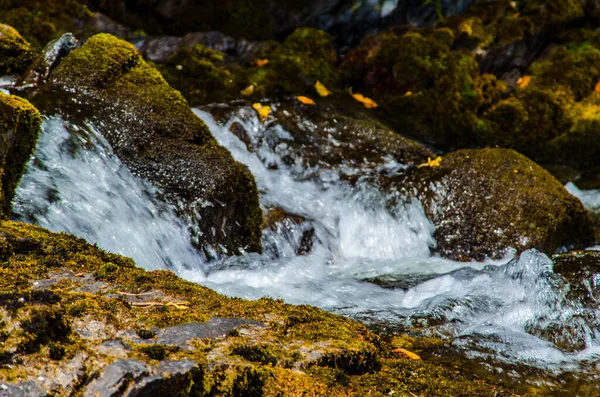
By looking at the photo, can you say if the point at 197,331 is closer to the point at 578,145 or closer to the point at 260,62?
the point at 260,62

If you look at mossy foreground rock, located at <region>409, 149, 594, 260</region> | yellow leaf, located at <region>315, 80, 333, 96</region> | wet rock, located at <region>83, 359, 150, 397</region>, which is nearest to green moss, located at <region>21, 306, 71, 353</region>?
wet rock, located at <region>83, 359, 150, 397</region>

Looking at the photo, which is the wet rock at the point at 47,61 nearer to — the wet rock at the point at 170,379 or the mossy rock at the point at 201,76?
the mossy rock at the point at 201,76

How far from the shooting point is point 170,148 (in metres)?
5.91

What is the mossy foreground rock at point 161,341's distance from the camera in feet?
6.28

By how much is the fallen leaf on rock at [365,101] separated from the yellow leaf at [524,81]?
10.3 feet

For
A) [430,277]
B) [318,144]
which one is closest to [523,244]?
[430,277]

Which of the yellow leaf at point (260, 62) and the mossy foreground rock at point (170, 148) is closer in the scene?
the mossy foreground rock at point (170, 148)

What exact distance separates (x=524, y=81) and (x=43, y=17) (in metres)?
9.06

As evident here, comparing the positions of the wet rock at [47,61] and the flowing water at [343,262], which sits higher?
the wet rock at [47,61]

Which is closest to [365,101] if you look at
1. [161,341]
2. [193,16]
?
[193,16]

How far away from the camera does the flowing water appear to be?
14.2 ft

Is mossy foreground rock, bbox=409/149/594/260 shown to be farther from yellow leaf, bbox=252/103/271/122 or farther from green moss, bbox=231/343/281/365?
green moss, bbox=231/343/281/365

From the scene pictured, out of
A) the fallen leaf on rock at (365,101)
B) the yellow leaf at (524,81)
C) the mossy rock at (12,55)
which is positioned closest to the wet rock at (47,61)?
the mossy rock at (12,55)

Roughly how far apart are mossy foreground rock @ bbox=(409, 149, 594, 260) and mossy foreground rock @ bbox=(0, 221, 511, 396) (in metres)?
4.65
